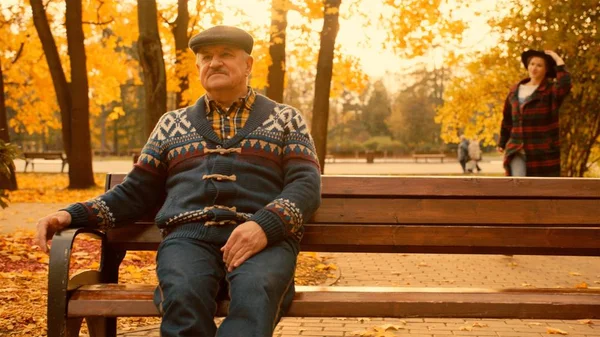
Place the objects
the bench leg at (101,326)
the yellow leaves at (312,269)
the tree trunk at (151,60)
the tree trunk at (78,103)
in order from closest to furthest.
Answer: the bench leg at (101,326) < the yellow leaves at (312,269) < the tree trunk at (151,60) < the tree trunk at (78,103)

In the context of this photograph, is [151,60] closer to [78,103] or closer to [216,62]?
[78,103]

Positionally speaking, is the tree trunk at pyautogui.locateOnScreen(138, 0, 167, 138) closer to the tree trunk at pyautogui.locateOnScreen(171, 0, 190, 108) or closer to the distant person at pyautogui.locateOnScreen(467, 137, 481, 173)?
the tree trunk at pyautogui.locateOnScreen(171, 0, 190, 108)

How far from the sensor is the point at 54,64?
55.4ft

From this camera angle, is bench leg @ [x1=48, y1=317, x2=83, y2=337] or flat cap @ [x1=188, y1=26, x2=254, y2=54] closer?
bench leg @ [x1=48, y1=317, x2=83, y2=337]

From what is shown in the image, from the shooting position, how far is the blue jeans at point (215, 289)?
2.72 meters

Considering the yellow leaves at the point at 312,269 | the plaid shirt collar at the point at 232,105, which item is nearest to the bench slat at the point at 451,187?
the plaid shirt collar at the point at 232,105

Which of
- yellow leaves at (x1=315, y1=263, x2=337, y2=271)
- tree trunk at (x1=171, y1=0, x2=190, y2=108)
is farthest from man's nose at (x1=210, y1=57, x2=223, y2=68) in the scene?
tree trunk at (x1=171, y1=0, x2=190, y2=108)

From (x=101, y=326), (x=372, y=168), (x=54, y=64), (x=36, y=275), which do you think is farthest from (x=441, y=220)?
(x=372, y=168)

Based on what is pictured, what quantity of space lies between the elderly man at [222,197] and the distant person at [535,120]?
4.14 metres

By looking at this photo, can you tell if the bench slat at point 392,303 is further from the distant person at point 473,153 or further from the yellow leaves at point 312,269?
the distant person at point 473,153

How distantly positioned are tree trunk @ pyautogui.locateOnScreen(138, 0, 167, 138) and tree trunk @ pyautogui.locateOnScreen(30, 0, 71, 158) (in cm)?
586

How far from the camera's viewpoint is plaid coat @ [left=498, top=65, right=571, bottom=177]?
6.84 metres

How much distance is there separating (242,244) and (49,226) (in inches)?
35.4

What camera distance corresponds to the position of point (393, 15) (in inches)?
627
